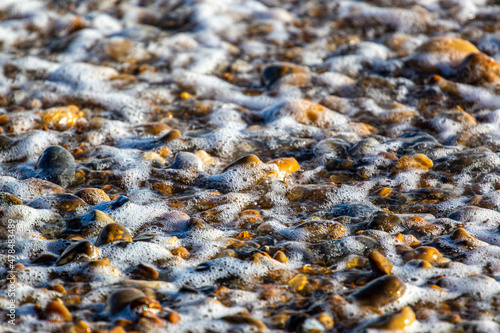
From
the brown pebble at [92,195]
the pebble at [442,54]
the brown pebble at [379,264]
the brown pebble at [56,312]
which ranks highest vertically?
the pebble at [442,54]

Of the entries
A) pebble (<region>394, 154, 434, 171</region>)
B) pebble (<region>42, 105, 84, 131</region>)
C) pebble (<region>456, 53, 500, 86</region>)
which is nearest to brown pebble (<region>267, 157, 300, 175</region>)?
pebble (<region>394, 154, 434, 171</region>)

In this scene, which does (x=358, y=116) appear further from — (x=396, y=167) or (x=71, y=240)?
(x=71, y=240)

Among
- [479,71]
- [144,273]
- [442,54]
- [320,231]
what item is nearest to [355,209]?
[320,231]

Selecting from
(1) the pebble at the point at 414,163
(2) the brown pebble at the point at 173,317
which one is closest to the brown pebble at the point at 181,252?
(2) the brown pebble at the point at 173,317

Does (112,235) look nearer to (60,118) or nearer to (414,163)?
(60,118)

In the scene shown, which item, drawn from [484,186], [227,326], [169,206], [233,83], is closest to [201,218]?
[169,206]

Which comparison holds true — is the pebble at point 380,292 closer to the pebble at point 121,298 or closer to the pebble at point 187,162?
the pebble at point 121,298
